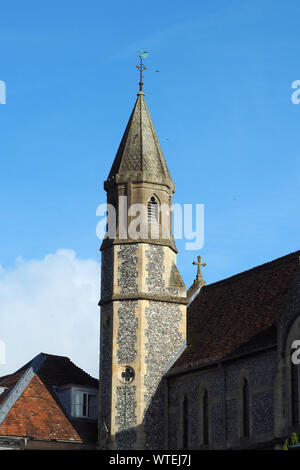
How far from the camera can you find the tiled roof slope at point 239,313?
121ft

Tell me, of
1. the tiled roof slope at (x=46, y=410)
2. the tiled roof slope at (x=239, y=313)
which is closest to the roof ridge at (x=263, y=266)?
the tiled roof slope at (x=239, y=313)

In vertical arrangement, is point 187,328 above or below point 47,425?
above

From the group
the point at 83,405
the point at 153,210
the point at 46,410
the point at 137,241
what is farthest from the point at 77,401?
the point at 153,210

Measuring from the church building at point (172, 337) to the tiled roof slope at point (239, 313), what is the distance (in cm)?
6

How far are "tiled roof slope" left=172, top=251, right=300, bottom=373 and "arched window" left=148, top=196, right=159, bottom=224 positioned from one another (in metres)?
4.59

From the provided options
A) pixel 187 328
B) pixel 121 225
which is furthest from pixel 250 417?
pixel 121 225

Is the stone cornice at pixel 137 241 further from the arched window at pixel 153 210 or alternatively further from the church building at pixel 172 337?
the arched window at pixel 153 210

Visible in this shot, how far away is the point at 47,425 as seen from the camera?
132 ft

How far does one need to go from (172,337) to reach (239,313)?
3.32 m
